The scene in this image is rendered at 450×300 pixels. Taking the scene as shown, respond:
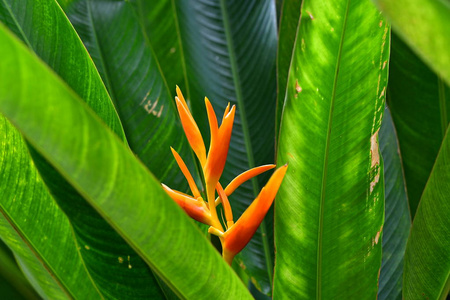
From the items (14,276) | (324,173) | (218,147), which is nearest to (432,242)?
(324,173)

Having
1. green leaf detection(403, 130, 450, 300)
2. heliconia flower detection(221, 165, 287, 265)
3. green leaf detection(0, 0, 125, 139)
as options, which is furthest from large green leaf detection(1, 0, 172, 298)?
green leaf detection(403, 130, 450, 300)

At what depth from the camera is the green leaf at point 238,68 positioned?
856 mm

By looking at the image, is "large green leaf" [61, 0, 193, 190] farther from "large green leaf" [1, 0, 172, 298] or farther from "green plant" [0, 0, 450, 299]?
"large green leaf" [1, 0, 172, 298]

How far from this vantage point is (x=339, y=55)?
1.46ft

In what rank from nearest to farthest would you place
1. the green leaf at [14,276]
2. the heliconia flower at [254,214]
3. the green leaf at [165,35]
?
the heliconia flower at [254,214] < the green leaf at [14,276] < the green leaf at [165,35]

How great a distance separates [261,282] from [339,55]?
50cm

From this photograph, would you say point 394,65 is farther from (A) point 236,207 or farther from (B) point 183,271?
(B) point 183,271

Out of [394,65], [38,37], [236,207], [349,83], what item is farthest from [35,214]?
[394,65]

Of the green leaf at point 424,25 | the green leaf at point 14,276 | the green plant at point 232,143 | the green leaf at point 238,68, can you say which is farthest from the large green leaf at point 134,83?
the green leaf at point 424,25

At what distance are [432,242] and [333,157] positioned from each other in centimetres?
12

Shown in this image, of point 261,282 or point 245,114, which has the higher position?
point 245,114

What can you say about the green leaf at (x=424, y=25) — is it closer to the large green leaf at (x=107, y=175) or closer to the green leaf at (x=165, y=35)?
the large green leaf at (x=107, y=175)

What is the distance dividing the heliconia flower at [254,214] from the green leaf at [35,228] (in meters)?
0.19

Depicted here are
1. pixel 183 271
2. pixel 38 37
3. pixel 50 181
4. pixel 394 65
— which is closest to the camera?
pixel 183 271
